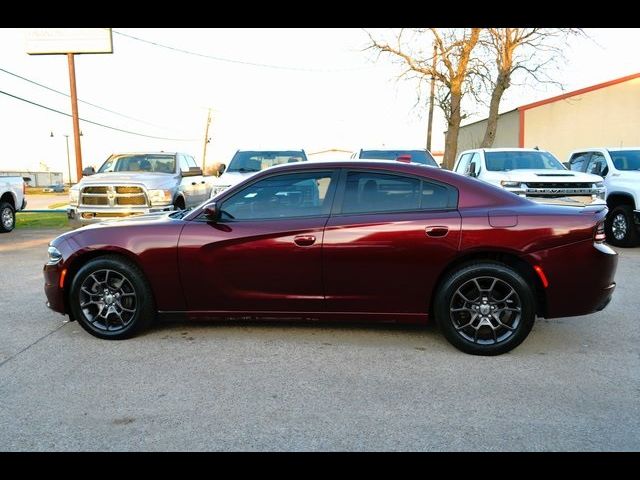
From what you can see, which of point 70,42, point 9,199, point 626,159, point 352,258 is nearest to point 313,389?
point 352,258

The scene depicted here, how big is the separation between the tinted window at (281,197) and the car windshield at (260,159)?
647cm

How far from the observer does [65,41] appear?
1853cm

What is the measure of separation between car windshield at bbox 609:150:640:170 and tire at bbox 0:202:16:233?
552 inches

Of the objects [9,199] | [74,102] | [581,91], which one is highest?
[581,91]

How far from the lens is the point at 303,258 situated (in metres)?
4.39

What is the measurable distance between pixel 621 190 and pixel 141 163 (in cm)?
993

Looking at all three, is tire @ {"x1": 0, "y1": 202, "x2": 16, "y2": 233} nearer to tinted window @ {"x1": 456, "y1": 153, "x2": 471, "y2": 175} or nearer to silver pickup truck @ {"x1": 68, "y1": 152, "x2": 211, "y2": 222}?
silver pickup truck @ {"x1": 68, "y1": 152, "x2": 211, "y2": 222}

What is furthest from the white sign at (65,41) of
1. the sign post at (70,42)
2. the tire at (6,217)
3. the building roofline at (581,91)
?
the building roofline at (581,91)

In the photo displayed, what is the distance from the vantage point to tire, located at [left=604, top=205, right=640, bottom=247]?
9938 mm

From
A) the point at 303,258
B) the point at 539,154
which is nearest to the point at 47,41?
the point at 539,154

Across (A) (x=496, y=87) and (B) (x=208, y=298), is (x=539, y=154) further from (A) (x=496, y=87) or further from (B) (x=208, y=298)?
(A) (x=496, y=87)

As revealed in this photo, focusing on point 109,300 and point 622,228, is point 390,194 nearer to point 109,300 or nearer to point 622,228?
point 109,300

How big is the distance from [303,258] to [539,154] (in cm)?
858
